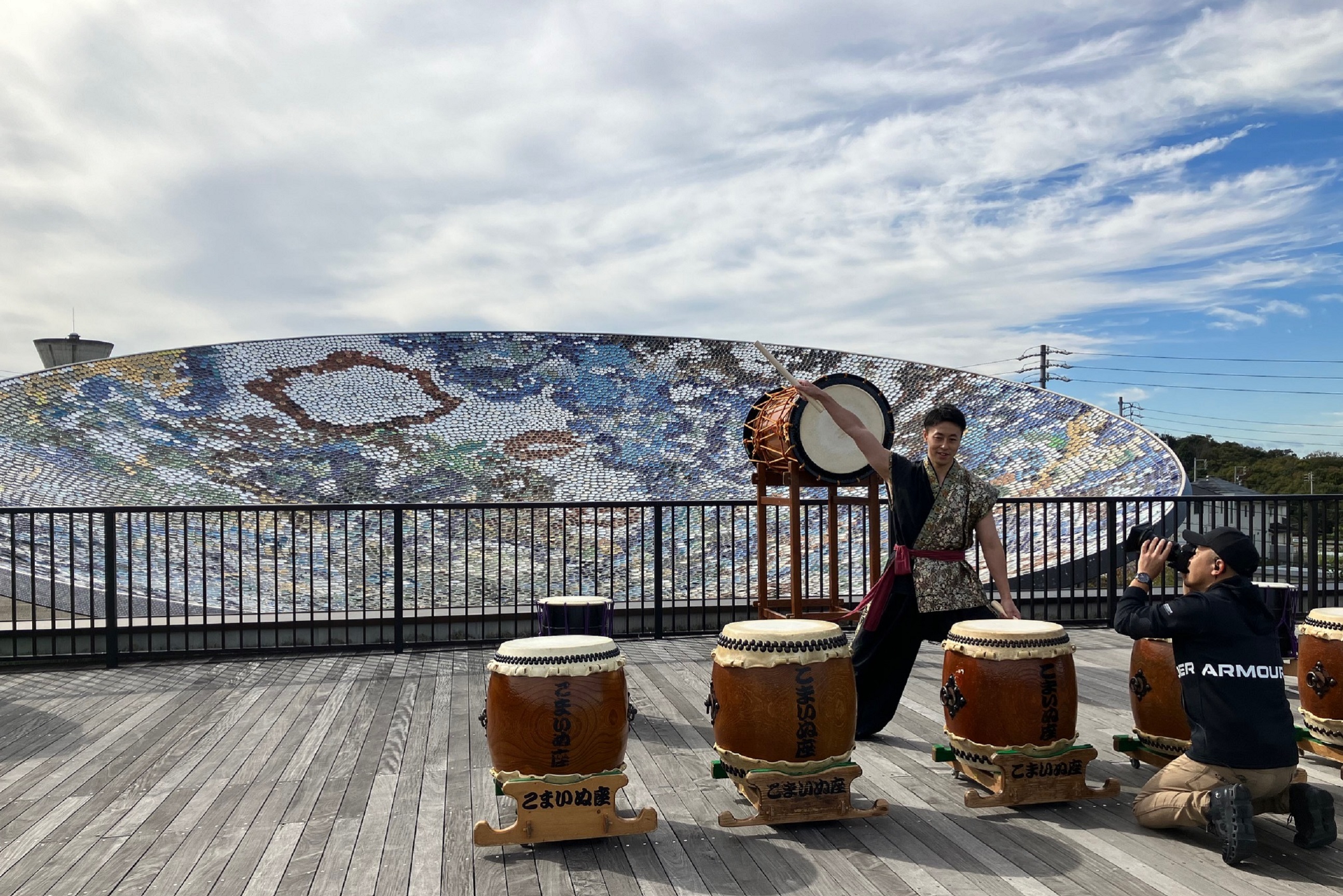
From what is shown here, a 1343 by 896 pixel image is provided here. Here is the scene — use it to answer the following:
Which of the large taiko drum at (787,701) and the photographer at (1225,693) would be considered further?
the large taiko drum at (787,701)

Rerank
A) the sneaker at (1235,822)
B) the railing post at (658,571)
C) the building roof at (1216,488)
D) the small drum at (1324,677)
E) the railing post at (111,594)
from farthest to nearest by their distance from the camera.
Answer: the building roof at (1216,488)
the railing post at (658,571)
the railing post at (111,594)
the small drum at (1324,677)
the sneaker at (1235,822)

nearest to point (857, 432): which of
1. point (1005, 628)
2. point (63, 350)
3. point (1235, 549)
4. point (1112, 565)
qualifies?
point (1005, 628)

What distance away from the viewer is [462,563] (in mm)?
12391

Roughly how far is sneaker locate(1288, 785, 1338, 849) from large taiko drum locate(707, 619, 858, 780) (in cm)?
139

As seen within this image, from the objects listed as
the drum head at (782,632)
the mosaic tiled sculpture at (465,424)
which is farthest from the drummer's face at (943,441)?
the mosaic tiled sculpture at (465,424)

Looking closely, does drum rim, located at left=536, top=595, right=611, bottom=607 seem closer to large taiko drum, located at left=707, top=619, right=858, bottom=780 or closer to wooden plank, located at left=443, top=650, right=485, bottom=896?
wooden plank, located at left=443, top=650, right=485, bottom=896

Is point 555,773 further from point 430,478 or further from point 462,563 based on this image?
point 430,478

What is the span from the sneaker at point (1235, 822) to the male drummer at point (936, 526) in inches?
41.0

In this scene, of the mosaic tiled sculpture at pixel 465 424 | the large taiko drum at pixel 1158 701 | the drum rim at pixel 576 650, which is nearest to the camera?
the drum rim at pixel 576 650

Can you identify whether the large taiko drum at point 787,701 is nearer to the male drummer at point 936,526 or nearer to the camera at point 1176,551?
the male drummer at point 936,526

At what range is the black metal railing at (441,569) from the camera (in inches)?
248

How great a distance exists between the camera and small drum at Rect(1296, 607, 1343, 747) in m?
3.58

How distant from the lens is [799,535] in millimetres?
5414

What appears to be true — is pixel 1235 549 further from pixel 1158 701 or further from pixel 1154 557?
pixel 1158 701
